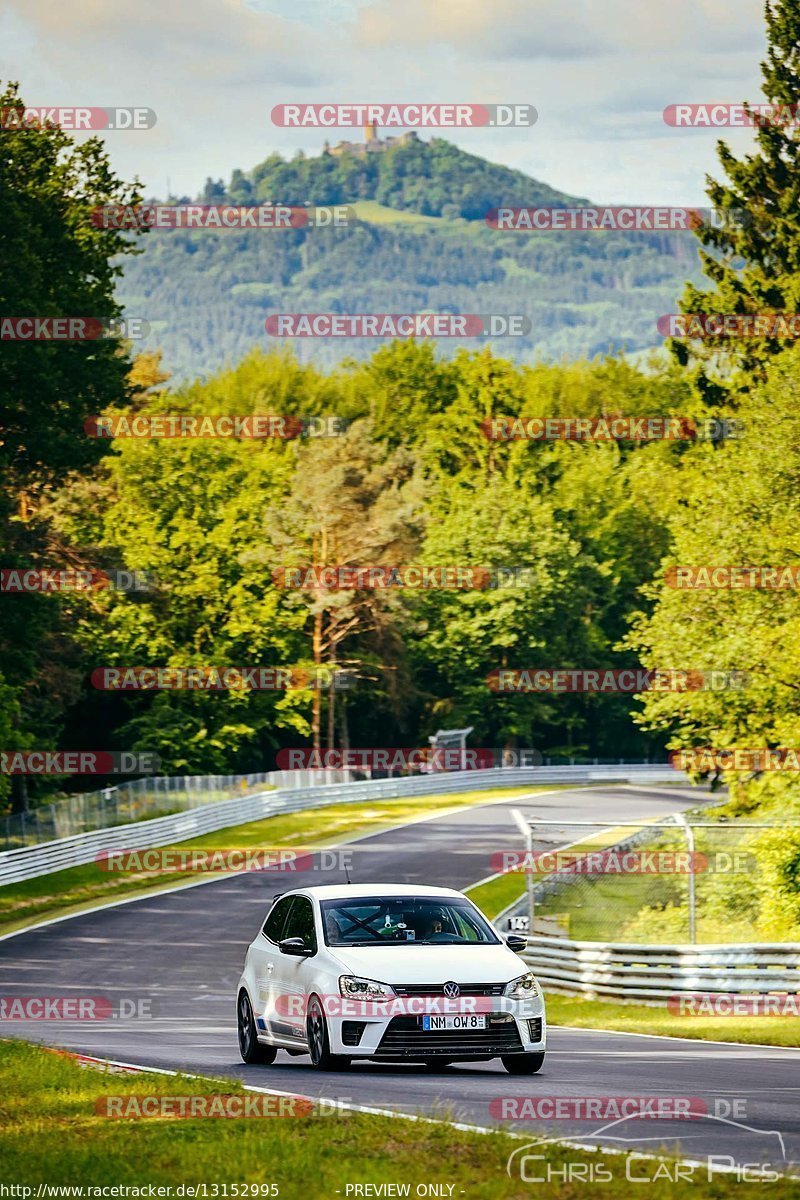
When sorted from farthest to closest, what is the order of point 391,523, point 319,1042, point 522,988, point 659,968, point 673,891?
point 391,523 < point 673,891 < point 659,968 < point 319,1042 < point 522,988

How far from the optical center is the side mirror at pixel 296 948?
49.5ft

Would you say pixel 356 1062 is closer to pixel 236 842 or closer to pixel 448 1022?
pixel 448 1022

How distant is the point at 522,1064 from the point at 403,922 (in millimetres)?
1514

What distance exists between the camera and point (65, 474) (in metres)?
48.0

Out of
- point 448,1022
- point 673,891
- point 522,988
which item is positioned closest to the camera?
point 448,1022

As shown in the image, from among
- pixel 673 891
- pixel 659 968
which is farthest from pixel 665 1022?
pixel 673 891

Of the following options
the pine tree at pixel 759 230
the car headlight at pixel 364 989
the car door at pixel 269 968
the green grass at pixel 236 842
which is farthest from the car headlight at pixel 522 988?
the pine tree at pixel 759 230

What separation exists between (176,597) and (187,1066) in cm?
5750

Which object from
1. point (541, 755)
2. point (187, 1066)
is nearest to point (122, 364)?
point (187, 1066)

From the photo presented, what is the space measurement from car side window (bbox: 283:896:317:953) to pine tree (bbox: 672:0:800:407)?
45.0 meters

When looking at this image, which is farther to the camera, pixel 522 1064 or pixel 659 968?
pixel 659 968

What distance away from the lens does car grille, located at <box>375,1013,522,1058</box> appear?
46.2 feet

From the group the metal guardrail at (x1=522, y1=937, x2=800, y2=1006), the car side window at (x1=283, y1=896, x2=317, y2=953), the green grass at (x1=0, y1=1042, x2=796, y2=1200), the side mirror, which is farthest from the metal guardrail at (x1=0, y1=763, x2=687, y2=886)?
the green grass at (x1=0, y1=1042, x2=796, y2=1200)

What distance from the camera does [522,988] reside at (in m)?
14.4
